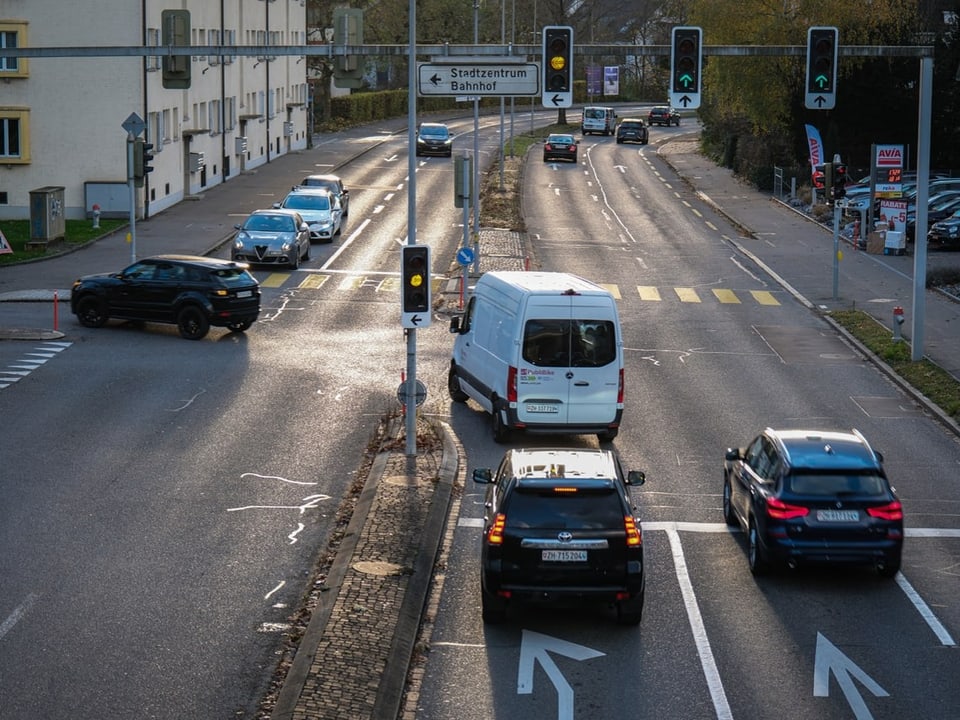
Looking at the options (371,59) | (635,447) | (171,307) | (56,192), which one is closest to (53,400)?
(171,307)

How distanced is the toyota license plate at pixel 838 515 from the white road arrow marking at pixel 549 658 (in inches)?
132

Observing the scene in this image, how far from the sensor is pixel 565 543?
13.8 m

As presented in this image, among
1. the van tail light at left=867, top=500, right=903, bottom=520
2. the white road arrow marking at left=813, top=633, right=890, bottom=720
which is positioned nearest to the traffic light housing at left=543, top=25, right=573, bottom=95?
the van tail light at left=867, top=500, right=903, bottom=520

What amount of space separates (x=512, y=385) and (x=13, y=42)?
112 ft

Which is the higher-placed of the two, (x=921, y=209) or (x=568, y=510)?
(x=921, y=209)

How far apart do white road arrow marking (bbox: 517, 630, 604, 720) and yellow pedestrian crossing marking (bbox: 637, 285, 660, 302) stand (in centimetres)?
2563

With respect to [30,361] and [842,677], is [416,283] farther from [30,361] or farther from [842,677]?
[30,361]

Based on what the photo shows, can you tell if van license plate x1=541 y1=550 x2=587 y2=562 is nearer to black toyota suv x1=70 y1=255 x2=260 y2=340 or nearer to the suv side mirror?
the suv side mirror

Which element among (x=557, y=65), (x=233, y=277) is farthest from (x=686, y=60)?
(x=233, y=277)

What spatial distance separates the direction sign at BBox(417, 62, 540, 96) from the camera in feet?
74.5

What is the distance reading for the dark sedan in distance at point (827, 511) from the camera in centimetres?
1549

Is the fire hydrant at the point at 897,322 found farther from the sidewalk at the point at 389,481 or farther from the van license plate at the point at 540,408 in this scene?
the van license plate at the point at 540,408

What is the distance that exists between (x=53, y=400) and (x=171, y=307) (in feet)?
23.5

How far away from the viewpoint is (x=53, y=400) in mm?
25047
